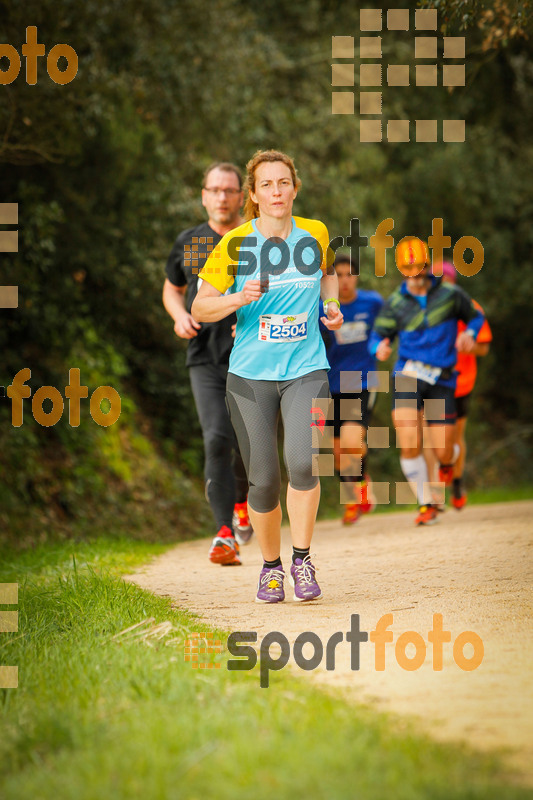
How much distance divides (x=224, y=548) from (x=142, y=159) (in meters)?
7.70

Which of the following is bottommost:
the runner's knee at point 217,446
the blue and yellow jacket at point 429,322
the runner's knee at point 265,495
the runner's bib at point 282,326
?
the runner's knee at point 265,495

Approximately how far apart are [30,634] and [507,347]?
2242 centimetres

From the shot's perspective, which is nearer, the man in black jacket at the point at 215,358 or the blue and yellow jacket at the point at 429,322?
the man in black jacket at the point at 215,358

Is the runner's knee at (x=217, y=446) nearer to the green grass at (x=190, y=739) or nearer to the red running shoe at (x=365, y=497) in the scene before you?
the green grass at (x=190, y=739)

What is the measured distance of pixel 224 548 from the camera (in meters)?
6.82

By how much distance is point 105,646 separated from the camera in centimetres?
422

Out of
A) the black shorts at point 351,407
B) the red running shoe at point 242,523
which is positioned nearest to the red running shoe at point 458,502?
the black shorts at point 351,407

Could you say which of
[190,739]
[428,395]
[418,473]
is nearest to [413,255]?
[428,395]

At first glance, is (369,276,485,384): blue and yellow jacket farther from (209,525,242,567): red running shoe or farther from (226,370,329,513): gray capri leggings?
(226,370,329,513): gray capri leggings

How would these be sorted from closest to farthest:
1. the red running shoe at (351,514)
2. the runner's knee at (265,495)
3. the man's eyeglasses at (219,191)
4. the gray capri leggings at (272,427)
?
the gray capri leggings at (272,427) → the runner's knee at (265,495) → the man's eyeglasses at (219,191) → the red running shoe at (351,514)

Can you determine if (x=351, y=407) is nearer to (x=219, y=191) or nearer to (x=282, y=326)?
(x=219, y=191)

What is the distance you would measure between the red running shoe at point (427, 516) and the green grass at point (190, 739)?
4984 millimetres

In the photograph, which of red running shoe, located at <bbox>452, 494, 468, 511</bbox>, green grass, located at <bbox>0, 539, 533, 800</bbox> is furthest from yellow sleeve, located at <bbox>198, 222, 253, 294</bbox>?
red running shoe, located at <bbox>452, 494, 468, 511</bbox>

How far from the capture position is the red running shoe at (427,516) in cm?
906
